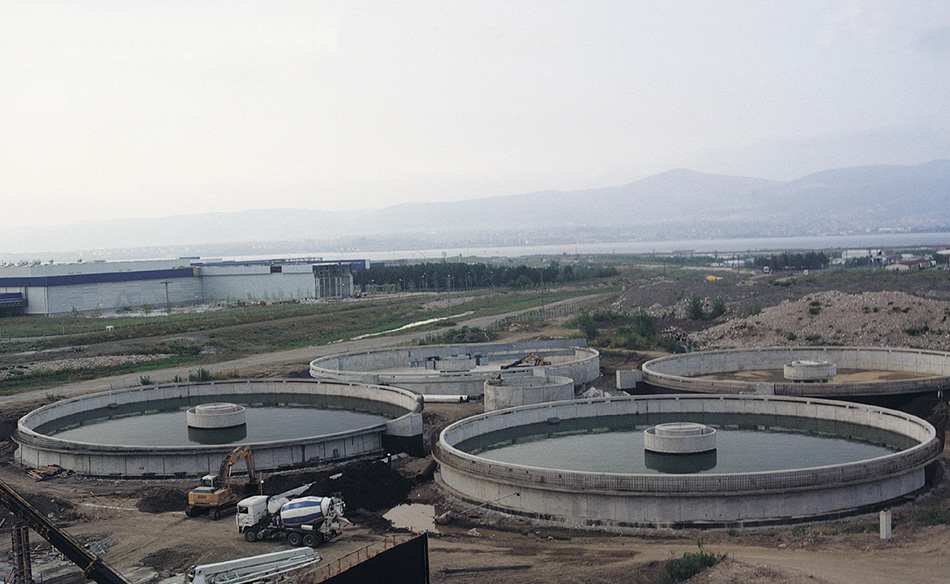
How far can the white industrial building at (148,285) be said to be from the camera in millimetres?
85438

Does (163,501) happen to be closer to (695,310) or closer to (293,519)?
(293,519)

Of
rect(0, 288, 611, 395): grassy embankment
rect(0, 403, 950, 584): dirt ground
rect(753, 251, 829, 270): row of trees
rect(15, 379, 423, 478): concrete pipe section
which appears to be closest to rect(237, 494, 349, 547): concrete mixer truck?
rect(0, 403, 950, 584): dirt ground

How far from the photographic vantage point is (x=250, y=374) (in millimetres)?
44500

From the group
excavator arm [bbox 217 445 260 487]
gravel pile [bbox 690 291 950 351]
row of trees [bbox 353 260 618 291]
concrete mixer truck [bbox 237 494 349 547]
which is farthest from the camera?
row of trees [bbox 353 260 618 291]

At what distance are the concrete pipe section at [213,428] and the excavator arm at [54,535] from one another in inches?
375

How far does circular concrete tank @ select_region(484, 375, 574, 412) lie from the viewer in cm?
3109

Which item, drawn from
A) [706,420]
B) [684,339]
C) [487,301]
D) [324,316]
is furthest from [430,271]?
[706,420]

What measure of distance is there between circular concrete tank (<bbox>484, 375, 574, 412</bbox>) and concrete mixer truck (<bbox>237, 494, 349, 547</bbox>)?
41.8 ft

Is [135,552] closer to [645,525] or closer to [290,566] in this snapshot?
[290,566]

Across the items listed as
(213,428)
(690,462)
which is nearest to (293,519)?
(690,462)

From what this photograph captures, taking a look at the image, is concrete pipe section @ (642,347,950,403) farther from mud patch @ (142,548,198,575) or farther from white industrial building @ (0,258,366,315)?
white industrial building @ (0,258,366,315)

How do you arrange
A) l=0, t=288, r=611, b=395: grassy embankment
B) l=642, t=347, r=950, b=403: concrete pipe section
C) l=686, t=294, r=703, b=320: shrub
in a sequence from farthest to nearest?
l=686, t=294, r=703, b=320: shrub
l=0, t=288, r=611, b=395: grassy embankment
l=642, t=347, r=950, b=403: concrete pipe section

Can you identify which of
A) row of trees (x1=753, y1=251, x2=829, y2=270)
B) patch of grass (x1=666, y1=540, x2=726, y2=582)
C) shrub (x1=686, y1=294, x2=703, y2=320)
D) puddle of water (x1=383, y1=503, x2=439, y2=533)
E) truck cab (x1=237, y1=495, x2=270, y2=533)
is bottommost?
puddle of water (x1=383, y1=503, x2=439, y2=533)

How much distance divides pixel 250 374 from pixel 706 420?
25246 mm
